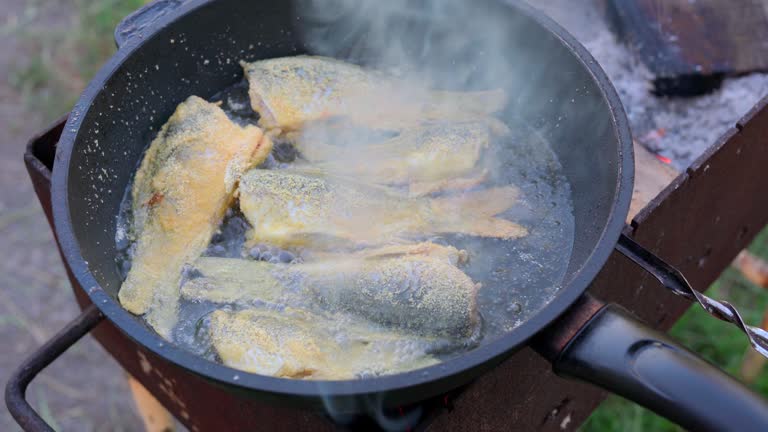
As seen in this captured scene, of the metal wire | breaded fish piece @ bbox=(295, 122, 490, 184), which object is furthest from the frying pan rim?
breaded fish piece @ bbox=(295, 122, 490, 184)

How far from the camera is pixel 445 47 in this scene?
191cm

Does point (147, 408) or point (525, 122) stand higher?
point (525, 122)

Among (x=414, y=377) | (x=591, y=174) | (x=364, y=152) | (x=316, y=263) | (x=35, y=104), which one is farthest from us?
(x=35, y=104)

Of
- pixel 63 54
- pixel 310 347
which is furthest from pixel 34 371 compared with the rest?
pixel 63 54

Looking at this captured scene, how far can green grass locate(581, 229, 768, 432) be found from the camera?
257cm

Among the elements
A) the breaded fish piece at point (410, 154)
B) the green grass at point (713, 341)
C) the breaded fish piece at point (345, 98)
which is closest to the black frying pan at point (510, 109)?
the breaded fish piece at point (345, 98)

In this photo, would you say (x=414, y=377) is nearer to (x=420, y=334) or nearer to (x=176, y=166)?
(x=420, y=334)

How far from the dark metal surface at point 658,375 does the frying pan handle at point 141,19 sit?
1264 millimetres

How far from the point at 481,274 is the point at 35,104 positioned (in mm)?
3031

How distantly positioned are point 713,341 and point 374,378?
7.23ft

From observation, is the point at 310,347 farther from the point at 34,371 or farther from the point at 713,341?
the point at 713,341

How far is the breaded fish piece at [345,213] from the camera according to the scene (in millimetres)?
1479

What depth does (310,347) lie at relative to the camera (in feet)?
4.27

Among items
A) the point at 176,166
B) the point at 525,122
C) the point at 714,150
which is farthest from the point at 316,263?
the point at 714,150
